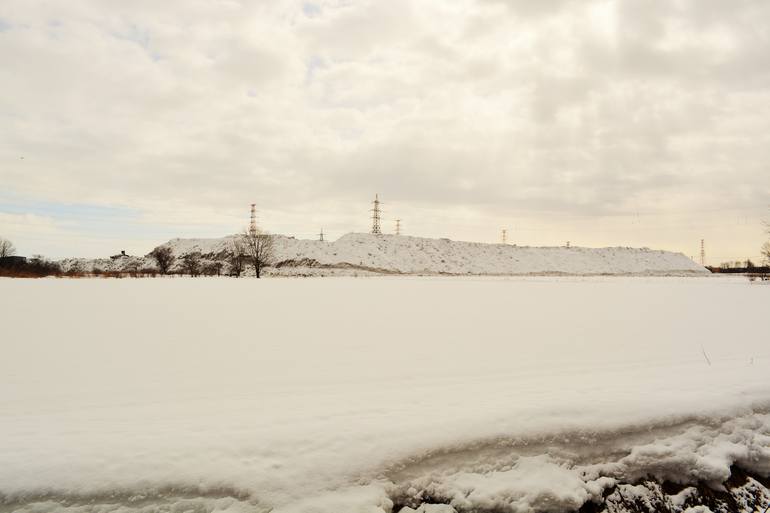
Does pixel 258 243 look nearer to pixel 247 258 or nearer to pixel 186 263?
pixel 247 258

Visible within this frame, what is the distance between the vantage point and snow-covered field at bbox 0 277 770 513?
11.5ft

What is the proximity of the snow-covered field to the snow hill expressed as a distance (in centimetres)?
5102

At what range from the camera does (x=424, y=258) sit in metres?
82.2

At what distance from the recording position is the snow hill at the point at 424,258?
234ft

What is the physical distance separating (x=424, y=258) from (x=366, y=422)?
78.3m

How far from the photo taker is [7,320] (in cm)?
1036

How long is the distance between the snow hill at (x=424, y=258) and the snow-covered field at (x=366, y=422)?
51.0 metres

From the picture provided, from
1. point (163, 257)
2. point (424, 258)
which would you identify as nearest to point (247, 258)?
point (163, 257)

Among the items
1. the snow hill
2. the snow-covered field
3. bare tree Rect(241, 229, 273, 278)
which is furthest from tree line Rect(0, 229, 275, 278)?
the snow-covered field

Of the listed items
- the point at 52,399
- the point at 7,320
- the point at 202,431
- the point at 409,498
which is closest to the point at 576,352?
the point at 409,498

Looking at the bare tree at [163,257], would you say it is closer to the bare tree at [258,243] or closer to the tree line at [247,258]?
the tree line at [247,258]

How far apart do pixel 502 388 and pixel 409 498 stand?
2.31 m

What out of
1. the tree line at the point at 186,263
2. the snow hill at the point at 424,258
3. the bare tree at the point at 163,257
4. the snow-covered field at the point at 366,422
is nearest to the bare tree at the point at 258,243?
the tree line at the point at 186,263

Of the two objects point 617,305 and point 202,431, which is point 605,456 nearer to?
point 202,431
